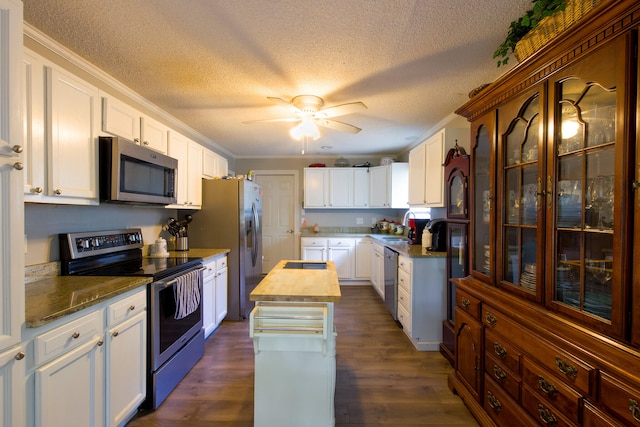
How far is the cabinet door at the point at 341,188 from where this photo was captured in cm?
497

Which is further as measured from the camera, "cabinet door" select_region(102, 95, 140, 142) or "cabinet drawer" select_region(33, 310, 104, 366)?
"cabinet door" select_region(102, 95, 140, 142)

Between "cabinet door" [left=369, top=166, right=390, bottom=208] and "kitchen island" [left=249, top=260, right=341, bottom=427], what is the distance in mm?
3417

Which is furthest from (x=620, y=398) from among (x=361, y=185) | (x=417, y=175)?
(x=361, y=185)

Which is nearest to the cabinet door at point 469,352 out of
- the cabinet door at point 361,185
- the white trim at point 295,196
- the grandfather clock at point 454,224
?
the grandfather clock at point 454,224

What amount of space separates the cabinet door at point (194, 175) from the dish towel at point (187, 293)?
102 centimetres

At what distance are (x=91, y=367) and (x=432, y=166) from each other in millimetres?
3026

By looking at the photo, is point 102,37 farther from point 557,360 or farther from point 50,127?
point 557,360

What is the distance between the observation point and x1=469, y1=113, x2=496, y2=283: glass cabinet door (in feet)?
5.37

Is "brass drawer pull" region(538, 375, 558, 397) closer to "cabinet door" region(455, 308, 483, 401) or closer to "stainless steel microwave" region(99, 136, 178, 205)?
"cabinet door" region(455, 308, 483, 401)

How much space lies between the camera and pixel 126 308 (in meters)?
1.57

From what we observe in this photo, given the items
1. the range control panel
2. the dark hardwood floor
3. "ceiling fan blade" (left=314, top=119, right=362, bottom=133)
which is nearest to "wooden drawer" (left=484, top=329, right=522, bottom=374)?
the dark hardwood floor

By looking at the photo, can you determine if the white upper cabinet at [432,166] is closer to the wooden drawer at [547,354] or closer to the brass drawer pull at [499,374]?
the wooden drawer at [547,354]

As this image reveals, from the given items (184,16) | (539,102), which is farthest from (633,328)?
(184,16)

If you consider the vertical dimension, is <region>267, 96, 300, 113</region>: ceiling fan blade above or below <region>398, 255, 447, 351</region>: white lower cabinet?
above
